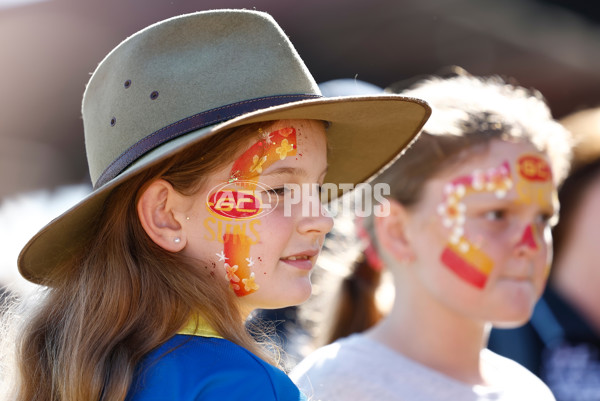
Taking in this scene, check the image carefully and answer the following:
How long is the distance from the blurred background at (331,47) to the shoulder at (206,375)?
3642 mm

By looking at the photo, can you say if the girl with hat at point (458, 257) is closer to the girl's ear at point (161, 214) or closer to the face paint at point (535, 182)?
the face paint at point (535, 182)

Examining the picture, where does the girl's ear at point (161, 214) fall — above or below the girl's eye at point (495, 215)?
above

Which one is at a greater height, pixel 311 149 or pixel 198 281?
pixel 311 149

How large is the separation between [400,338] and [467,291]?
0.96 feet

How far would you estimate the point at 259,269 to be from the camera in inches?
65.2

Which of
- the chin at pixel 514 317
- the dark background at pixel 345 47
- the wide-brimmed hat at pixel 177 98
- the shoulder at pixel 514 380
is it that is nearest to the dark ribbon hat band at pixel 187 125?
the wide-brimmed hat at pixel 177 98

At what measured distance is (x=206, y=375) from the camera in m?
1.38

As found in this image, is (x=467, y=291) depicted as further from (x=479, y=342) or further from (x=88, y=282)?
(x=88, y=282)

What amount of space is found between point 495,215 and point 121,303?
1353 millimetres

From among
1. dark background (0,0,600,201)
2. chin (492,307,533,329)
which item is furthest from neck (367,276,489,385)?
dark background (0,0,600,201)

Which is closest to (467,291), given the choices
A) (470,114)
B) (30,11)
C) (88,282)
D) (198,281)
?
(470,114)

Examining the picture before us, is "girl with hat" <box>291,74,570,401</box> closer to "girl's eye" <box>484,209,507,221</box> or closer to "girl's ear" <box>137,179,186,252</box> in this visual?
"girl's eye" <box>484,209,507,221</box>

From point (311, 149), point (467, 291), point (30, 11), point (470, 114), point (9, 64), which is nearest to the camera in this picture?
point (311, 149)

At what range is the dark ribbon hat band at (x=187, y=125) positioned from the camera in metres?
1.57
